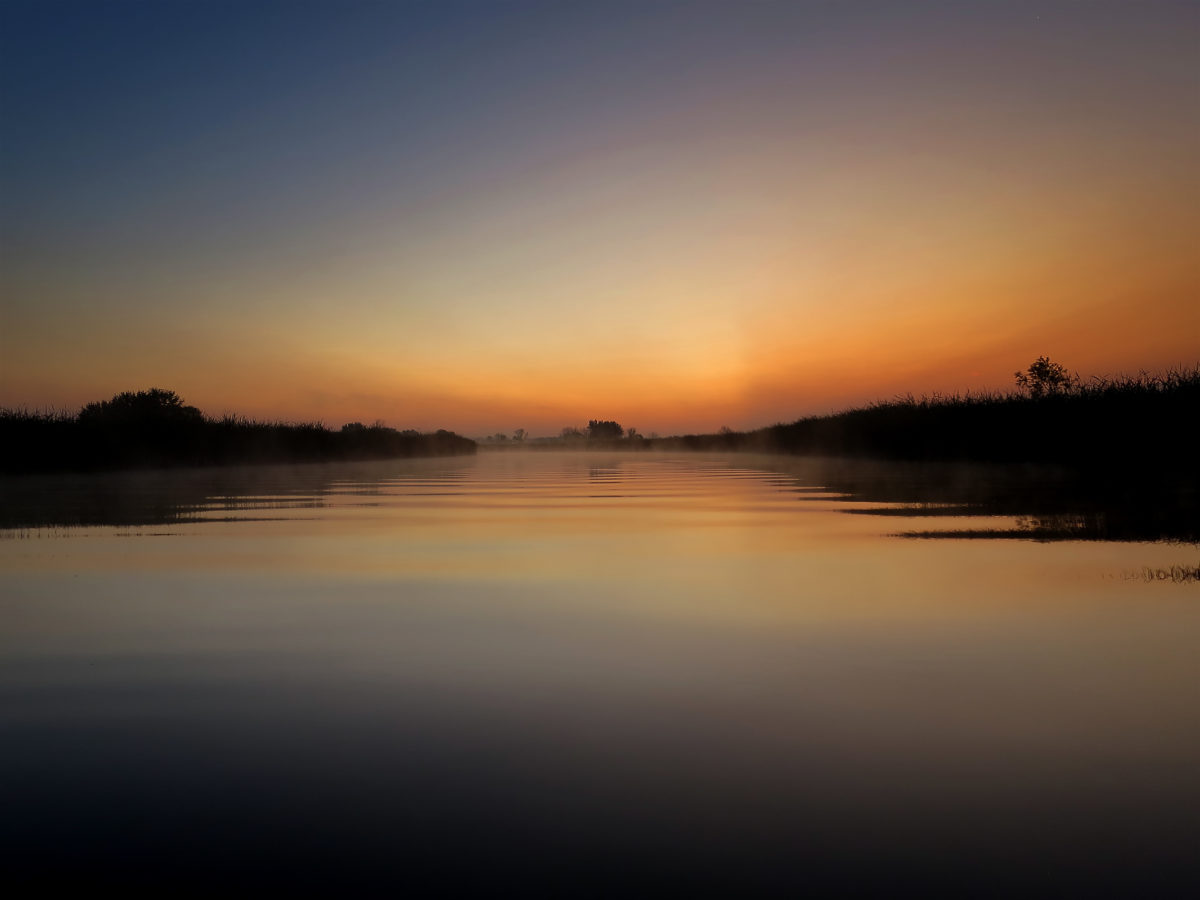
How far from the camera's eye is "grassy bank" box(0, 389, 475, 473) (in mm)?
21859

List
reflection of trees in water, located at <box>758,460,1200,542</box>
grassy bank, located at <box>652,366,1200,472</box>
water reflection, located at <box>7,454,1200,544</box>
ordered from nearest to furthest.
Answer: reflection of trees in water, located at <box>758,460,1200,542</box> < water reflection, located at <box>7,454,1200,544</box> < grassy bank, located at <box>652,366,1200,472</box>

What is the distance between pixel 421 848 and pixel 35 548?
6658 mm

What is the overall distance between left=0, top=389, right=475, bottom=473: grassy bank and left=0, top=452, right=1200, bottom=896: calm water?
18.2m

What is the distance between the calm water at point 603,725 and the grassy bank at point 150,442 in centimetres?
1818

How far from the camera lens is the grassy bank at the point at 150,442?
21.9 metres

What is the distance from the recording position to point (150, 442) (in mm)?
26000

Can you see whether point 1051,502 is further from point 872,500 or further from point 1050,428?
point 1050,428

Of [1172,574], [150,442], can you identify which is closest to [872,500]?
[1172,574]

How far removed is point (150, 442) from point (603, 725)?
1046 inches

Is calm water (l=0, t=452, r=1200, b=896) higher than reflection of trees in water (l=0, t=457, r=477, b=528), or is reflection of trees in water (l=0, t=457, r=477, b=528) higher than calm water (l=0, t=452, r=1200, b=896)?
reflection of trees in water (l=0, t=457, r=477, b=528)

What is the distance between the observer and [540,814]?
2227 millimetres

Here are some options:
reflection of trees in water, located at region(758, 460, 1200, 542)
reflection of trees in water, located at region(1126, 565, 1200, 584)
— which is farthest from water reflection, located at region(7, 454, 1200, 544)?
reflection of trees in water, located at region(1126, 565, 1200, 584)

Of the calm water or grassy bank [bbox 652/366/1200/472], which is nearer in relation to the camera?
the calm water

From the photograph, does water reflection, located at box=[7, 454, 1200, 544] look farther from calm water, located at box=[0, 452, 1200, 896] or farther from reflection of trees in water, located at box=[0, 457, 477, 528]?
calm water, located at box=[0, 452, 1200, 896]
